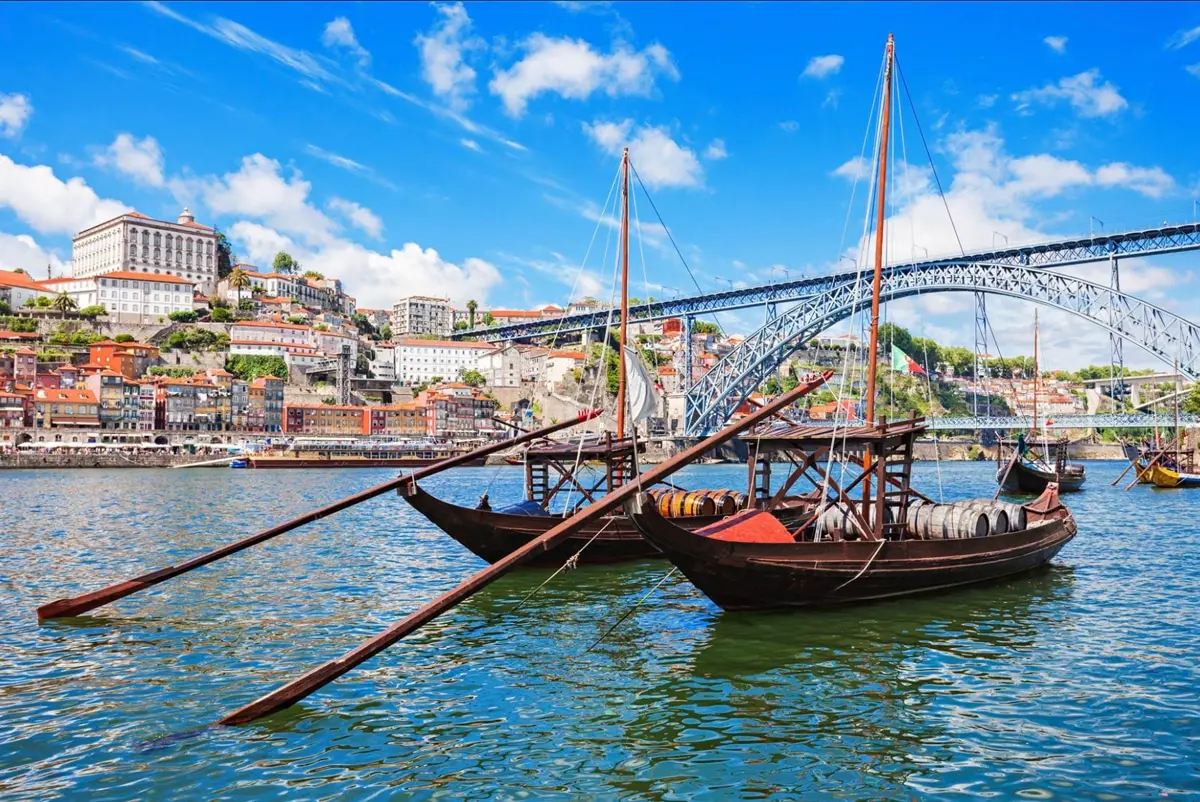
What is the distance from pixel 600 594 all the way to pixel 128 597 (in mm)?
7117

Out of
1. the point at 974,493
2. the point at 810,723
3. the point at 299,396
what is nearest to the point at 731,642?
the point at 810,723

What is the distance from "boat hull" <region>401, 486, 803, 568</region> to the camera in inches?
623

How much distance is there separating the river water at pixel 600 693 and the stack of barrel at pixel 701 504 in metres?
2.12

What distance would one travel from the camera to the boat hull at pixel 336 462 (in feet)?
254

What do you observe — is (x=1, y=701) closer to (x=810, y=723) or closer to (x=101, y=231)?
(x=810, y=723)

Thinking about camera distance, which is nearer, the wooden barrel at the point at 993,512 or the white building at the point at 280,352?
the wooden barrel at the point at 993,512

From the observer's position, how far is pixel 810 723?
8.15 meters

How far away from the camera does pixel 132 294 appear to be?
115 meters

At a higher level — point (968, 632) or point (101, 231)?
point (101, 231)

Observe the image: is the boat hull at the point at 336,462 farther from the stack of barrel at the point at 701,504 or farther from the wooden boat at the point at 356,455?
the stack of barrel at the point at 701,504

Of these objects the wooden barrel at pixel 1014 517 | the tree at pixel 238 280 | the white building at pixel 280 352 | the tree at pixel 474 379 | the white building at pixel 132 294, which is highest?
the tree at pixel 238 280

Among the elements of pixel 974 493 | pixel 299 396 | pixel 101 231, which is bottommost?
pixel 974 493

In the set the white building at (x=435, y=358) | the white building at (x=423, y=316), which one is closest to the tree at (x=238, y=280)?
the white building at (x=435, y=358)

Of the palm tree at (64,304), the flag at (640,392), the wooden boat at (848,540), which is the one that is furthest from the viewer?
the palm tree at (64,304)
